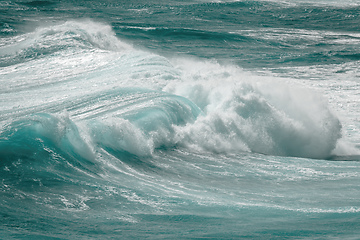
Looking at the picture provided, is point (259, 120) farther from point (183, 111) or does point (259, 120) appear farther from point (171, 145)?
point (171, 145)

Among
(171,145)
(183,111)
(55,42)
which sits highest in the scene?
(55,42)

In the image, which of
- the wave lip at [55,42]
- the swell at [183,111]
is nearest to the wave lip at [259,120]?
the swell at [183,111]

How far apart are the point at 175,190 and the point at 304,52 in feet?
46.5

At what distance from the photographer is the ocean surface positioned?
4473mm

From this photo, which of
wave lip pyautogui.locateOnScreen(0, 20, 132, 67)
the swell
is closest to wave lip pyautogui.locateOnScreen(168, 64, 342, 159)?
the swell

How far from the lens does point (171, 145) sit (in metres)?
7.15

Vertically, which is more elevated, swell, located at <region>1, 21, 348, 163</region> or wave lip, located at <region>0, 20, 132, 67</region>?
wave lip, located at <region>0, 20, 132, 67</region>

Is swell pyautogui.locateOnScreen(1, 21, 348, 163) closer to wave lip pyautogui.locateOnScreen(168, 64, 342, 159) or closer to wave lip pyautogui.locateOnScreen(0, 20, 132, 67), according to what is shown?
wave lip pyautogui.locateOnScreen(168, 64, 342, 159)

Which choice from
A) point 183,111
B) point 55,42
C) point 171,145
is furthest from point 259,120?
point 55,42

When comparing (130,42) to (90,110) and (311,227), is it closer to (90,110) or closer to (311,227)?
(90,110)

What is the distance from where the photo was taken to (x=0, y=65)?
14703 mm

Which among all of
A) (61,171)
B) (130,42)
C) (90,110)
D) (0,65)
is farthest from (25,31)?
(61,171)

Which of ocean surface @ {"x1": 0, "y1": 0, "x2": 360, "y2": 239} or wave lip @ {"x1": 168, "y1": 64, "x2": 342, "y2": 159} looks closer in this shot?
ocean surface @ {"x1": 0, "y1": 0, "x2": 360, "y2": 239}

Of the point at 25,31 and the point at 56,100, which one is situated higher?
the point at 25,31
